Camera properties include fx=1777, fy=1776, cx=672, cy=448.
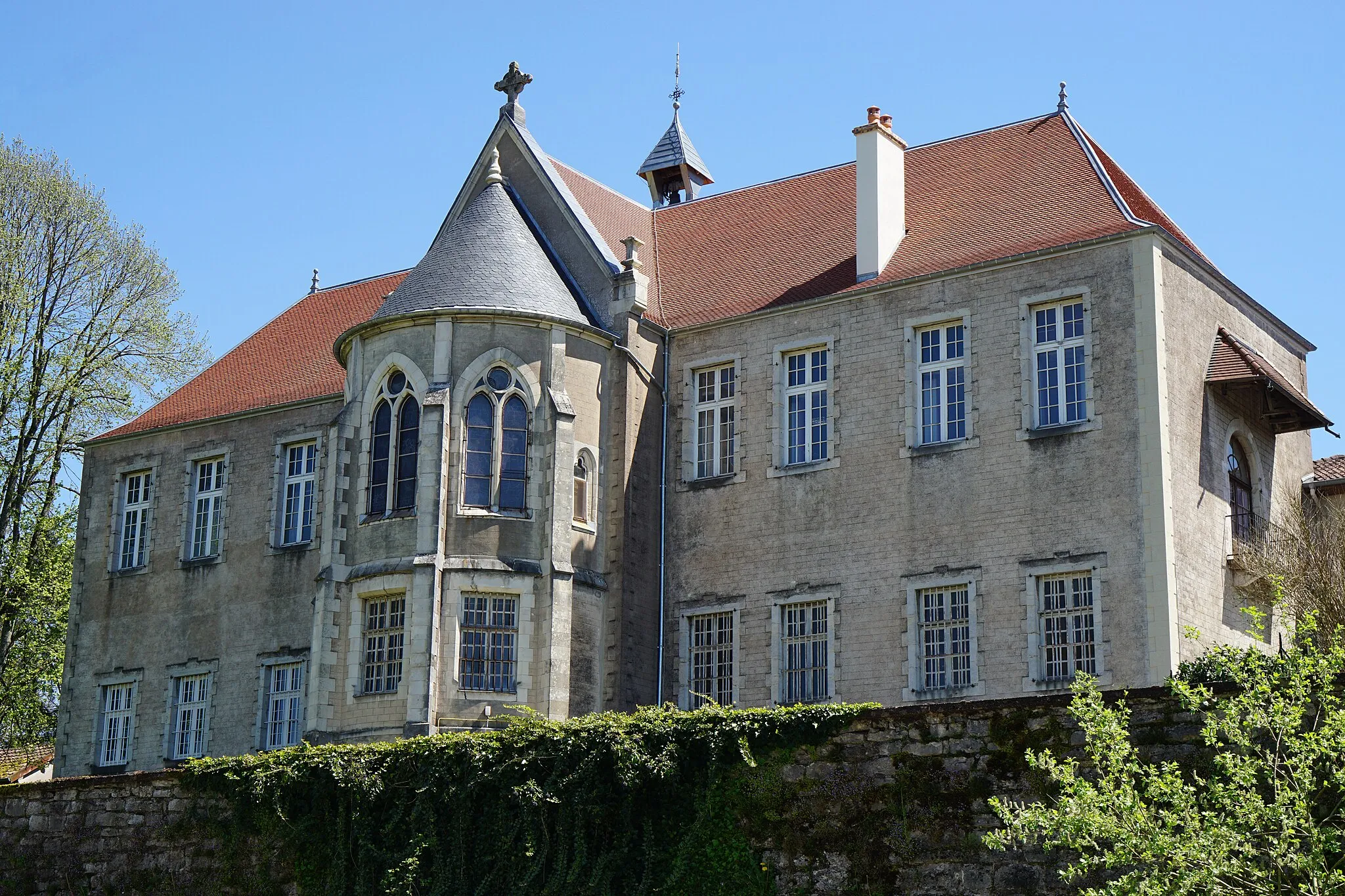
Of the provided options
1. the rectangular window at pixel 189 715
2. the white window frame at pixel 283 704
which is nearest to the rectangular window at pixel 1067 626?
the white window frame at pixel 283 704

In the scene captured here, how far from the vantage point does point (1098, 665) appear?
1001 inches

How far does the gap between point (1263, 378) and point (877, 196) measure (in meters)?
6.98

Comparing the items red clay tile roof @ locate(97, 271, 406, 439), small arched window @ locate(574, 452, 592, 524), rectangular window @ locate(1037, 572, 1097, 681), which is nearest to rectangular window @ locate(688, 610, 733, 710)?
small arched window @ locate(574, 452, 592, 524)

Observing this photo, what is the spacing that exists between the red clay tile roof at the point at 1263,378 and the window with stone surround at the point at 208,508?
1880cm

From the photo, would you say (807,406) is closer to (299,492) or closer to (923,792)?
(299,492)

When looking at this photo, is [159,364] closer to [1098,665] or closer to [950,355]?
[950,355]

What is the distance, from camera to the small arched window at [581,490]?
95.5ft

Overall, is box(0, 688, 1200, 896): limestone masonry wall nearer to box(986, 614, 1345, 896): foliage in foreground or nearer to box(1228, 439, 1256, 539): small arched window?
box(986, 614, 1345, 896): foliage in foreground

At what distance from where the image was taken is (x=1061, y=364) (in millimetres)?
27234

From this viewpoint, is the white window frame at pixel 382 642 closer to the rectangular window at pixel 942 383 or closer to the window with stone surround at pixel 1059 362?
the rectangular window at pixel 942 383

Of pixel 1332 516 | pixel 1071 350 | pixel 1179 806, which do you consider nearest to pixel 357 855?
pixel 1179 806

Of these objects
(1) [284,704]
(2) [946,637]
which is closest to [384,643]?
(1) [284,704]

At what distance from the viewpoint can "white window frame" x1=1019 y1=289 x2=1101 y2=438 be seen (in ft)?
87.6

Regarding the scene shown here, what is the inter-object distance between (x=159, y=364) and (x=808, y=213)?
17514mm
